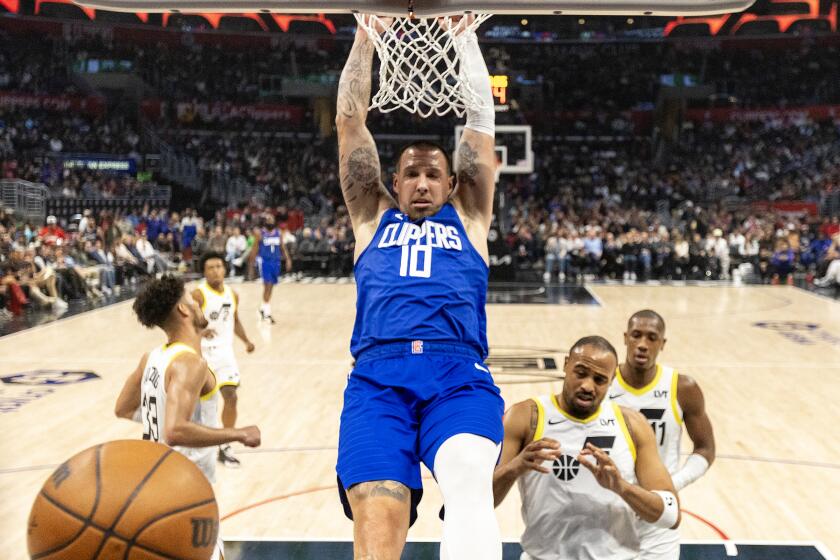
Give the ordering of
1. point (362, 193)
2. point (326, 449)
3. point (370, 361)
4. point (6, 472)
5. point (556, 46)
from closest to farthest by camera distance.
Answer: point (370, 361), point (362, 193), point (6, 472), point (326, 449), point (556, 46)

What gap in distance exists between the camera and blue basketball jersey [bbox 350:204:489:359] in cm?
287

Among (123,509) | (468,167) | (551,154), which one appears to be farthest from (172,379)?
(551,154)

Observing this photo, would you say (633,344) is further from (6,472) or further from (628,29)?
(628,29)

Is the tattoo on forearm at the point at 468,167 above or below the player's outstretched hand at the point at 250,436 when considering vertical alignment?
above

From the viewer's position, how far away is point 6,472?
6.36 meters

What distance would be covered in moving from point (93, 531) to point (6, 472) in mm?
4822

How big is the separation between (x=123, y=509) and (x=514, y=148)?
18.0 metres

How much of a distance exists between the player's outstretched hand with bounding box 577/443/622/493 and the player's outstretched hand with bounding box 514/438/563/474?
0.12 metres

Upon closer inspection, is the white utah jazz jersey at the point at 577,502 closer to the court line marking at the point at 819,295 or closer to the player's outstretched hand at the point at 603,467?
the player's outstretched hand at the point at 603,467

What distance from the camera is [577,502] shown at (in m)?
3.51

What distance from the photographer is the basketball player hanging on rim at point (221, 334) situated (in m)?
6.84

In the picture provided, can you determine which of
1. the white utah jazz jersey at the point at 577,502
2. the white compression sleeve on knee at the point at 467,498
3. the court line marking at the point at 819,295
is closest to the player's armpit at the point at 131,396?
the white utah jazz jersey at the point at 577,502

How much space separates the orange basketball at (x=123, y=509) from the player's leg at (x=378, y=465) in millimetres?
434

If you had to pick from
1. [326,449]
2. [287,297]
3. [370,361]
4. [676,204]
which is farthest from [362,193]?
[676,204]
